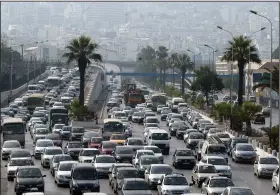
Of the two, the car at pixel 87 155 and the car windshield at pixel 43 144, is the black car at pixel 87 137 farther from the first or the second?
the car at pixel 87 155

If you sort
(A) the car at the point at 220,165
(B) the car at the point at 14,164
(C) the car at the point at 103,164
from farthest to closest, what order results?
(C) the car at the point at 103,164 → (B) the car at the point at 14,164 → (A) the car at the point at 220,165

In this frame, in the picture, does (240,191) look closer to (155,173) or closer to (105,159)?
(155,173)

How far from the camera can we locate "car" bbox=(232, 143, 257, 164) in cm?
5172

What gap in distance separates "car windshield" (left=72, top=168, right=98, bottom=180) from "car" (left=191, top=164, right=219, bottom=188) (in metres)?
4.79

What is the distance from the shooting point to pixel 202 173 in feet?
129

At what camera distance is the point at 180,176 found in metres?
35.5

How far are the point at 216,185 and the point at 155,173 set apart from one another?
5030 mm

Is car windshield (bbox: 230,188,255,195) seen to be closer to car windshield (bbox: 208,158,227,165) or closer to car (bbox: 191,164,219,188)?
car (bbox: 191,164,219,188)

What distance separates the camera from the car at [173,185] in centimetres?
3459

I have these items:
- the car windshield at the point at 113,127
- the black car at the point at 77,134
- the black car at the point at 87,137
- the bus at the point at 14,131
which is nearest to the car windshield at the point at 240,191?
the black car at the point at 87,137

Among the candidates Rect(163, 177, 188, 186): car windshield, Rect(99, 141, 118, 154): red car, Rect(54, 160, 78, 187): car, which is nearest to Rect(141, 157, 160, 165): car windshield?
Result: Rect(54, 160, 78, 187): car

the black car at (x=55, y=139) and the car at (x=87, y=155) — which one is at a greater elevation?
the car at (x=87, y=155)

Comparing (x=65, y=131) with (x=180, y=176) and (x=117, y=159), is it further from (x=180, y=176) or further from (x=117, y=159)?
(x=180, y=176)

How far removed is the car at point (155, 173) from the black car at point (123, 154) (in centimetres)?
755
